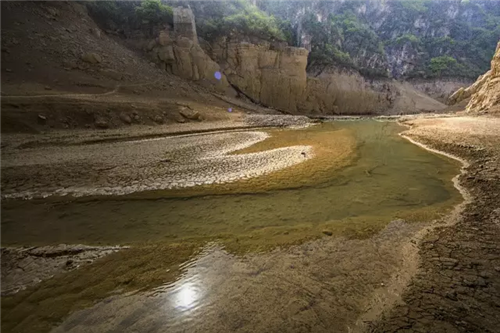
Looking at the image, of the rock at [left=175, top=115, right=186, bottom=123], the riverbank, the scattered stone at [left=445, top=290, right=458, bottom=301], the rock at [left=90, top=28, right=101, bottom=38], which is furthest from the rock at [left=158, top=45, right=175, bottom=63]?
the scattered stone at [left=445, top=290, right=458, bottom=301]

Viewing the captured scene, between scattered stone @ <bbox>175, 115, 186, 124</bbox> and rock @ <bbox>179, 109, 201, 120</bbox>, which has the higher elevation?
rock @ <bbox>179, 109, 201, 120</bbox>

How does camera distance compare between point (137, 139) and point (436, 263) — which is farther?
point (137, 139)

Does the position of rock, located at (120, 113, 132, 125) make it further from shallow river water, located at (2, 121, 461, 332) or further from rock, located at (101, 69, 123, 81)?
shallow river water, located at (2, 121, 461, 332)

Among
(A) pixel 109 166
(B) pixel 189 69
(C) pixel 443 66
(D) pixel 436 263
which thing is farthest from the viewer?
(C) pixel 443 66

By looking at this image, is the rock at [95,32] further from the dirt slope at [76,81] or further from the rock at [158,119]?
the rock at [158,119]

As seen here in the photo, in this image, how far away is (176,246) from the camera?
3.76 m

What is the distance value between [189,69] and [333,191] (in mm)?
21956

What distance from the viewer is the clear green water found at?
13.4ft

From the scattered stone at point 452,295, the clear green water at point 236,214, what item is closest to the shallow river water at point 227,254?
the clear green water at point 236,214

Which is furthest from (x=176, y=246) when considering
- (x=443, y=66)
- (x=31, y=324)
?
(x=443, y=66)

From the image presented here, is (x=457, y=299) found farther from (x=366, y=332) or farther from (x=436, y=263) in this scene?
(x=366, y=332)

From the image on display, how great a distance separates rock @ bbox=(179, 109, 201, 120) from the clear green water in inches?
445

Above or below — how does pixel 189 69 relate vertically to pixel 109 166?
above

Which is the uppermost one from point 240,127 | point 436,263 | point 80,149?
point 240,127
